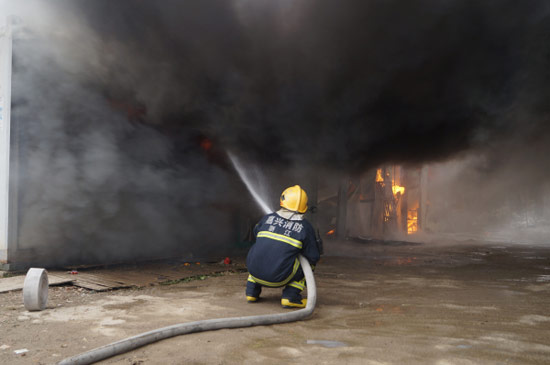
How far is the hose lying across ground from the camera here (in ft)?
7.27

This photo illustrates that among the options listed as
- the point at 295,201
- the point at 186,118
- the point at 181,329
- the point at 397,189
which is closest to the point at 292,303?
the point at 295,201

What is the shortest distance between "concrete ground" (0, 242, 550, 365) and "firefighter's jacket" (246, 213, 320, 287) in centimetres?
36

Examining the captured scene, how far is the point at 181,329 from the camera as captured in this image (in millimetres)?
2727

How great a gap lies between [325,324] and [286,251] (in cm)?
79

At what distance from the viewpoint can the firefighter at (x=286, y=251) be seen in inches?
150

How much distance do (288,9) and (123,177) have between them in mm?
3990

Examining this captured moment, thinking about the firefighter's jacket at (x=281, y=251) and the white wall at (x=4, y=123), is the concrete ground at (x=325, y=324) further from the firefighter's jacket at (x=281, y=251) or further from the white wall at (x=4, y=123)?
the white wall at (x=4, y=123)

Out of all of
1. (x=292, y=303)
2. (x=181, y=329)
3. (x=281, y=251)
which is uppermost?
(x=281, y=251)

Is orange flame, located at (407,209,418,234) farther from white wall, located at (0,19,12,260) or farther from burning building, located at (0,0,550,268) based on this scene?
white wall, located at (0,19,12,260)

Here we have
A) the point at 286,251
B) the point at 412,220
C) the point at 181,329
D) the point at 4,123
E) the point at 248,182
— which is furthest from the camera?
the point at 412,220

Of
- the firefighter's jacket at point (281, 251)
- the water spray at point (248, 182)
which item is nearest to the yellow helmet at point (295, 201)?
the firefighter's jacket at point (281, 251)

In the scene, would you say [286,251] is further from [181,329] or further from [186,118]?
[186,118]

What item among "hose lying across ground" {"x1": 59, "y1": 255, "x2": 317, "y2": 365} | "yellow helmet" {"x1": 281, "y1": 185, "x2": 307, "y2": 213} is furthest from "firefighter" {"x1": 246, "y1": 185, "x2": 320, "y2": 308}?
"hose lying across ground" {"x1": 59, "y1": 255, "x2": 317, "y2": 365}

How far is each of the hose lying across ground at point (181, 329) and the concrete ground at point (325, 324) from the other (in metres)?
0.04
